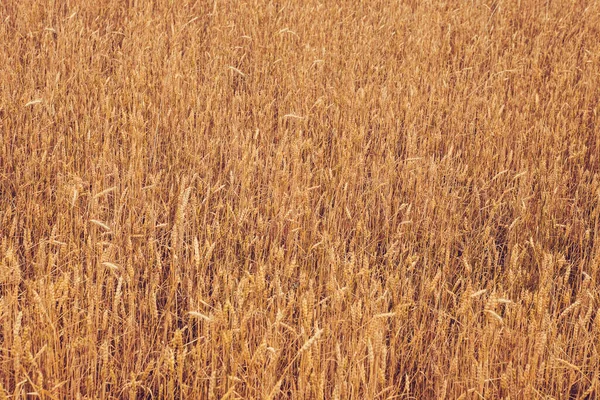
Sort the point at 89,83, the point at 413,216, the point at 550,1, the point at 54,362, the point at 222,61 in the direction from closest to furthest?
the point at 54,362, the point at 413,216, the point at 89,83, the point at 222,61, the point at 550,1

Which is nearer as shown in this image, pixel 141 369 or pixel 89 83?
pixel 141 369

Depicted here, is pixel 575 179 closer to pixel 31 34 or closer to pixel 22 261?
pixel 22 261

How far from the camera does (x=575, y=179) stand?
2830 millimetres

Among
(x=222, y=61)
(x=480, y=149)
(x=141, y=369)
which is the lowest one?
(x=141, y=369)

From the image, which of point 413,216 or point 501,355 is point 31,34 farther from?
point 501,355

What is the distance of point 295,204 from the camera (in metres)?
2.29

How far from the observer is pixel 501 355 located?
5.43ft

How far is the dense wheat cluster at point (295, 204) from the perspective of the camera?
5.15ft

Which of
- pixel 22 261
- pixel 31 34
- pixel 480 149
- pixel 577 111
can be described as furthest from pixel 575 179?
pixel 31 34

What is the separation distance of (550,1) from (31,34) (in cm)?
396

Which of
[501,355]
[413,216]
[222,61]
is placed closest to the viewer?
[501,355]

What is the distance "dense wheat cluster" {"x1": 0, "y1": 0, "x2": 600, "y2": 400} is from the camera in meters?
1.57

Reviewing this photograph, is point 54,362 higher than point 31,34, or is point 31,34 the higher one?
point 31,34

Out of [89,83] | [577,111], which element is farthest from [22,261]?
[577,111]
